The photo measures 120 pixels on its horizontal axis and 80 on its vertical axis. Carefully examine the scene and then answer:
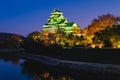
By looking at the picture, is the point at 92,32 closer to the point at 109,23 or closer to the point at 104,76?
the point at 109,23

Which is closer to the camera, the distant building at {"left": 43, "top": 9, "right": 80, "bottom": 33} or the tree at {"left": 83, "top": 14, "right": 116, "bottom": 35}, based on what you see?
the tree at {"left": 83, "top": 14, "right": 116, "bottom": 35}

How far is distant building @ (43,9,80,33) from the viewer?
3863 inches

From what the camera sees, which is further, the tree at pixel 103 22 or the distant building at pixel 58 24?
the distant building at pixel 58 24

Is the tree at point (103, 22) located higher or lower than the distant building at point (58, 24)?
lower

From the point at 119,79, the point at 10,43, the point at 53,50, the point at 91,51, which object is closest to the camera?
the point at 119,79

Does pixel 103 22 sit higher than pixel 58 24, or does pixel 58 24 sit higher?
pixel 58 24

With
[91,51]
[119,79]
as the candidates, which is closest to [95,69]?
[119,79]

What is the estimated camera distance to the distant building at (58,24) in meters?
98.1

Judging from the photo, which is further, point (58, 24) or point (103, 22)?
point (58, 24)

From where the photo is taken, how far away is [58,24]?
10262cm

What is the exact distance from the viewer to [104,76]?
39.3 metres

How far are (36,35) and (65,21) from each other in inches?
603

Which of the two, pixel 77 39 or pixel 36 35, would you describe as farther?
pixel 36 35

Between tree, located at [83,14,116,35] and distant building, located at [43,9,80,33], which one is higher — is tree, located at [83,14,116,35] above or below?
below
